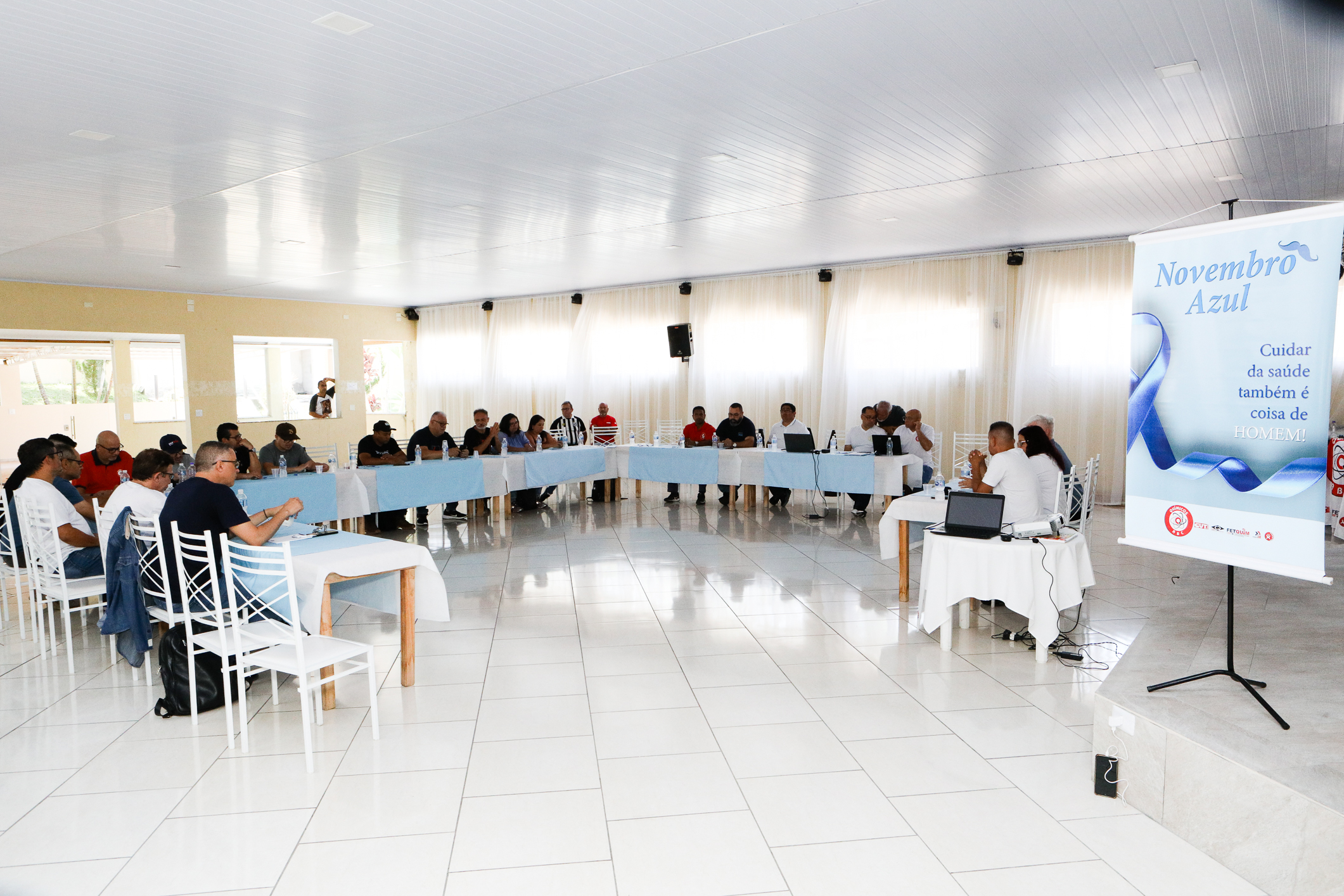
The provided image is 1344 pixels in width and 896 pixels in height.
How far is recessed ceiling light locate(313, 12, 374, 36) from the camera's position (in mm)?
3381

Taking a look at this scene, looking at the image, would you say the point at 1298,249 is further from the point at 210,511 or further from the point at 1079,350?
the point at 1079,350

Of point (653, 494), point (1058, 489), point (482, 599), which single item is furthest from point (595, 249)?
point (1058, 489)

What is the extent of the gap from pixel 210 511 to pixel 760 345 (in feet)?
30.2

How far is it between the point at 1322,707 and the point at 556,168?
5276mm

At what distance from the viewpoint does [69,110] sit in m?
4.44

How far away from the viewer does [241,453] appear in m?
6.80

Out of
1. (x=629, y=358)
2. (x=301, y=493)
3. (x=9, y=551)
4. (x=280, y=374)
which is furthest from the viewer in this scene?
(x=280, y=374)

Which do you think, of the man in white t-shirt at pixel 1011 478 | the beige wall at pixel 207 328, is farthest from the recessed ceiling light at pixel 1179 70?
the beige wall at pixel 207 328

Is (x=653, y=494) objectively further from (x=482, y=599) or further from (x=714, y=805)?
(x=714, y=805)

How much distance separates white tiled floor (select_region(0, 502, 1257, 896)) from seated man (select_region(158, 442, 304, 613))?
0.83 m

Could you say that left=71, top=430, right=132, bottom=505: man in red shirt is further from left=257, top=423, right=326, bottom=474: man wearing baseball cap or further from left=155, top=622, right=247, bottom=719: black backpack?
left=155, top=622, right=247, bottom=719: black backpack

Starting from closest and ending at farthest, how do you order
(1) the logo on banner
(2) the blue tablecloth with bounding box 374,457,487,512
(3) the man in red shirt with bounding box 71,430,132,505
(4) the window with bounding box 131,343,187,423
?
(1) the logo on banner < (3) the man in red shirt with bounding box 71,430,132,505 < (2) the blue tablecloth with bounding box 374,457,487,512 < (4) the window with bounding box 131,343,187,423

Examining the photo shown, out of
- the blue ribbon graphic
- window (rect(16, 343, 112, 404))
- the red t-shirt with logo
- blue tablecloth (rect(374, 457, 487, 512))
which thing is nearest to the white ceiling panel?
the blue ribbon graphic

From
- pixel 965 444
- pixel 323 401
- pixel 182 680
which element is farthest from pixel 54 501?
pixel 323 401
